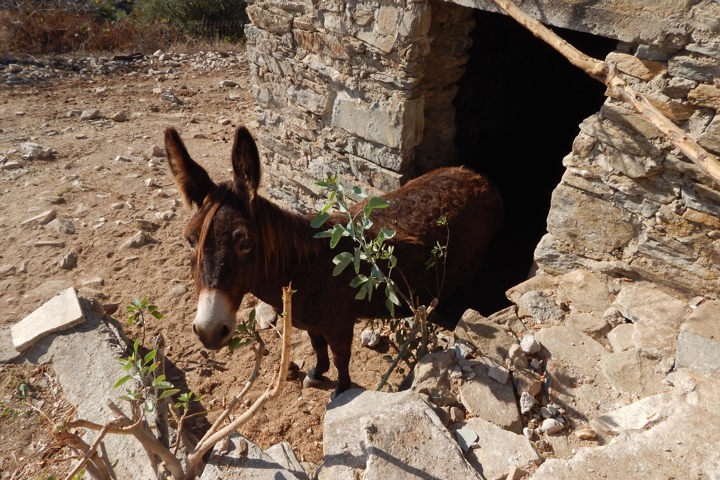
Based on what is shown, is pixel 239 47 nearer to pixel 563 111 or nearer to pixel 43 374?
pixel 563 111

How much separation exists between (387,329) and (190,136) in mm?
4928

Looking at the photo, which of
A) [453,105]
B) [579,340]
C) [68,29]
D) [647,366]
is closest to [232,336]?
[579,340]

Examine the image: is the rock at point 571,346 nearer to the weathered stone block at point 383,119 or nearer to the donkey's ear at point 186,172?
the weathered stone block at point 383,119

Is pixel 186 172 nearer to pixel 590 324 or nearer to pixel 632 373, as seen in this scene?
pixel 590 324

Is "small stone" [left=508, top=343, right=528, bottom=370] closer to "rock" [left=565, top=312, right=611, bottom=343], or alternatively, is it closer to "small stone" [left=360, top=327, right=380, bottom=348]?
"rock" [left=565, top=312, right=611, bottom=343]

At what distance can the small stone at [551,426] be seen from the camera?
2.57 meters

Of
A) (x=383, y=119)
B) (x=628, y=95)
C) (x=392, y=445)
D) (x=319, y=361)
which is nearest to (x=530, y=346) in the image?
(x=392, y=445)

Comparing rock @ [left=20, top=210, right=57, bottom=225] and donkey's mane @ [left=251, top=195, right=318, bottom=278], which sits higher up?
donkey's mane @ [left=251, top=195, right=318, bottom=278]

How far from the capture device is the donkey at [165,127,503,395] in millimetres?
2746

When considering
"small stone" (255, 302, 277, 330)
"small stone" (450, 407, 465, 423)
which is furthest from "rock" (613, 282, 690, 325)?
"small stone" (255, 302, 277, 330)

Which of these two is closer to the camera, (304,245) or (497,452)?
(497,452)

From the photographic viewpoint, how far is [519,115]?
19.8 feet

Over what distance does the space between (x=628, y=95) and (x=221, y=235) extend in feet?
7.23

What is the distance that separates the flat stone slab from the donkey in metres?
1.86
